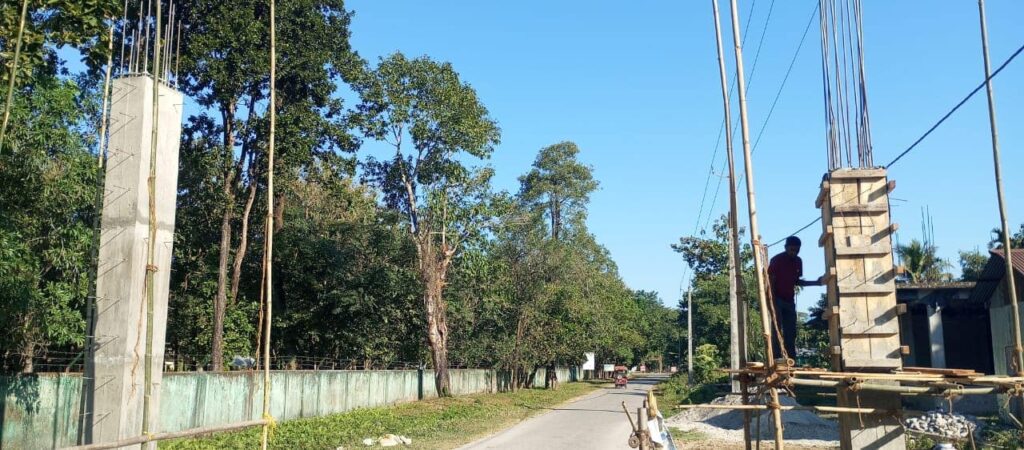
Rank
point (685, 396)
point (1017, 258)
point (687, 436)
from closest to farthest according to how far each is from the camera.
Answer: point (1017, 258), point (687, 436), point (685, 396)

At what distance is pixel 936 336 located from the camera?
24.6 meters

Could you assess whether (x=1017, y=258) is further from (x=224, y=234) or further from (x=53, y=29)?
(x=224, y=234)

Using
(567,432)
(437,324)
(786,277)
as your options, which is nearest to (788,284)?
(786,277)

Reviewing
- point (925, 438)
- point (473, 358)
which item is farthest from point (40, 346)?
point (473, 358)

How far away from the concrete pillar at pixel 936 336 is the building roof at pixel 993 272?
1.81 m

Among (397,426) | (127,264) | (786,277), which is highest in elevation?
(127,264)

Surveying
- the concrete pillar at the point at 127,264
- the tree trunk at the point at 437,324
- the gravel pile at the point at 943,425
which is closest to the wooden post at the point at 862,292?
the concrete pillar at the point at 127,264

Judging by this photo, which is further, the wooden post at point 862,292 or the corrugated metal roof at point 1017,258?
the corrugated metal roof at point 1017,258

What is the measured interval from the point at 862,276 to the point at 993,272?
1618 centimetres

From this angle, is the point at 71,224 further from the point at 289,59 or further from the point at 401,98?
the point at 401,98

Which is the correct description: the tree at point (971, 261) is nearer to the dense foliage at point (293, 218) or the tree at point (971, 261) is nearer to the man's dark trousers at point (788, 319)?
the dense foliage at point (293, 218)

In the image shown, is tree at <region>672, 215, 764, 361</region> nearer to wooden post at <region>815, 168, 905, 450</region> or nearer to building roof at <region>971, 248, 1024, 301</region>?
building roof at <region>971, 248, 1024, 301</region>

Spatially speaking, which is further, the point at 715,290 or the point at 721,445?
the point at 715,290

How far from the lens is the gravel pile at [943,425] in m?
16.9
